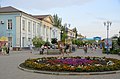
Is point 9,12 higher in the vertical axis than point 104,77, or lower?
higher

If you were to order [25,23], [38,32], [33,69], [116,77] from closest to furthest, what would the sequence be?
[116,77], [33,69], [25,23], [38,32]

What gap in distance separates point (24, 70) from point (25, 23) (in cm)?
5007

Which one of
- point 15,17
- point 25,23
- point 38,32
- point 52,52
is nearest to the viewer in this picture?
point 52,52

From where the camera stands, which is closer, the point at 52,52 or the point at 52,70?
the point at 52,70

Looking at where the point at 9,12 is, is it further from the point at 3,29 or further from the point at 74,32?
the point at 74,32

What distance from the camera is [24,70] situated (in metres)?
16.5

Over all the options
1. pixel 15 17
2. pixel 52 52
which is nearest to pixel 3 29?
pixel 15 17

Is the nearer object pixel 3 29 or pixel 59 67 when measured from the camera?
pixel 59 67

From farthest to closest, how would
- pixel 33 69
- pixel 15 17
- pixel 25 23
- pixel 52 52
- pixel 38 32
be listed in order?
1. pixel 38 32
2. pixel 25 23
3. pixel 15 17
4. pixel 52 52
5. pixel 33 69

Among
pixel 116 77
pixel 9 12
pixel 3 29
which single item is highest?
pixel 9 12

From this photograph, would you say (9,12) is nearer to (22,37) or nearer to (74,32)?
(22,37)

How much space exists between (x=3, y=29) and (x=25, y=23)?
20.2 feet

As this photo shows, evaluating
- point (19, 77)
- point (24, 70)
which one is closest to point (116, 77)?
point (19, 77)

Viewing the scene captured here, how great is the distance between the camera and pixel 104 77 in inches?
521
